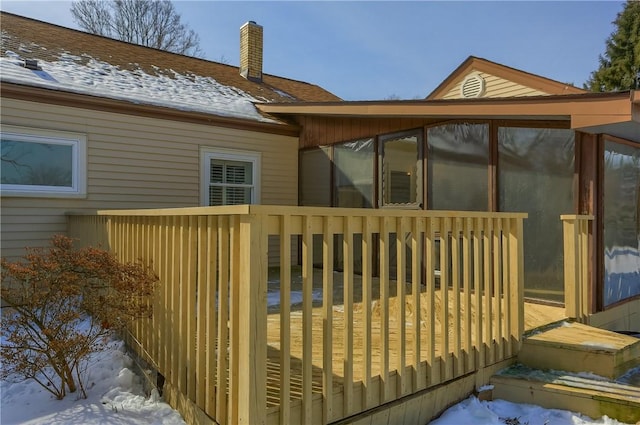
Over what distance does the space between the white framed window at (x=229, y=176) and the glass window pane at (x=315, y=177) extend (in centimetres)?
88

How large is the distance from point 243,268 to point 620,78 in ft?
89.8

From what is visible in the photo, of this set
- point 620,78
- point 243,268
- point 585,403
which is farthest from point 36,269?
point 620,78

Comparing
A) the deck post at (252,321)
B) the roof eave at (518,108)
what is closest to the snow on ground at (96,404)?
the deck post at (252,321)

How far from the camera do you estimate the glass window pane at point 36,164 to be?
5.53 m

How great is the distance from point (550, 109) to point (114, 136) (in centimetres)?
570

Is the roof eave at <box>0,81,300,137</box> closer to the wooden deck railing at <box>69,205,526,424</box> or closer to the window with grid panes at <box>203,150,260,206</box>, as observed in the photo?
the window with grid panes at <box>203,150,260,206</box>

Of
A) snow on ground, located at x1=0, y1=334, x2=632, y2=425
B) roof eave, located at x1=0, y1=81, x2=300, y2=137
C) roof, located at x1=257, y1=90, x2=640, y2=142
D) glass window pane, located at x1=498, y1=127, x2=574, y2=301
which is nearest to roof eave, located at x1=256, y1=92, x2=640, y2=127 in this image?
roof, located at x1=257, y1=90, x2=640, y2=142

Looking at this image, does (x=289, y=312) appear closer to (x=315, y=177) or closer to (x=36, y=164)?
(x=36, y=164)

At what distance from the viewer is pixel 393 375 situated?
251 cm

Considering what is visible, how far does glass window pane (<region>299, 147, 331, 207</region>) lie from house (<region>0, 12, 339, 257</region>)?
0.72 ft

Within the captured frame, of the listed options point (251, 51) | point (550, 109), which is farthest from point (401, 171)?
point (251, 51)

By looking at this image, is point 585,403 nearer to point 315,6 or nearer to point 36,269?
point 36,269

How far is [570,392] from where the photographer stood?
2.79 meters

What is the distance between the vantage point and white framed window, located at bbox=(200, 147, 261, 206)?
7273 millimetres
